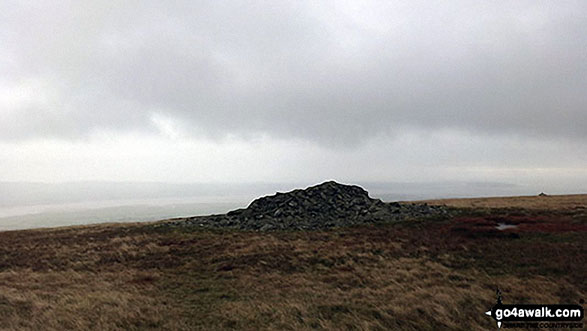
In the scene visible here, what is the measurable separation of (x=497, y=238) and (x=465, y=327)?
17630mm

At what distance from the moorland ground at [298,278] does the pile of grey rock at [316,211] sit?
7.49 metres

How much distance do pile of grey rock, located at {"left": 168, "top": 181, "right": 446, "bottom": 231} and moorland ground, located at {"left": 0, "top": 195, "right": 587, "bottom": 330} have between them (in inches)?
295

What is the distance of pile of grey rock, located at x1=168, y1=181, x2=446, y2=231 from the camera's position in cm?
3641

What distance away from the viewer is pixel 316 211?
4081cm
